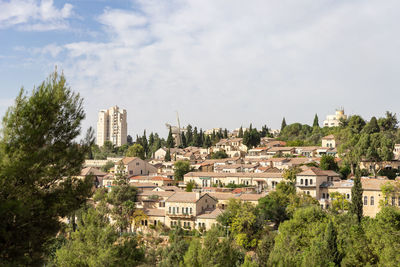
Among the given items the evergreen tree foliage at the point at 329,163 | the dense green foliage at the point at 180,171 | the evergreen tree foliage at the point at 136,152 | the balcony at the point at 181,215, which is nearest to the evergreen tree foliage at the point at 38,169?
the balcony at the point at 181,215

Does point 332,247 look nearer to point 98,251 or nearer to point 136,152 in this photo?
point 98,251

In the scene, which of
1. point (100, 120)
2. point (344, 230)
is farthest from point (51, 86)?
point (100, 120)

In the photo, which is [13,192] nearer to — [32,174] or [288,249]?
[32,174]

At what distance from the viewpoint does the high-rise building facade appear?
474 feet

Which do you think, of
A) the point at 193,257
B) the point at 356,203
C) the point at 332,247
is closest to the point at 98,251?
the point at 193,257

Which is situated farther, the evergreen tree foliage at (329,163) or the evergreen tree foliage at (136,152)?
the evergreen tree foliage at (136,152)

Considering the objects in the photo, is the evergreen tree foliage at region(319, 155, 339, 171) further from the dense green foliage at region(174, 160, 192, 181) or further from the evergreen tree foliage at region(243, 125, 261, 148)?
the evergreen tree foliage at region(243, 125, 261, 148)

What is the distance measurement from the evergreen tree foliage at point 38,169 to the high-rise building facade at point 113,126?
133 meters

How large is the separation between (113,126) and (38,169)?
448 ft

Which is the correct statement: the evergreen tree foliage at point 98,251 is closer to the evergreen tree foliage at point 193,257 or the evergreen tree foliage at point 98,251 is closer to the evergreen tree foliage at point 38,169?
the evergreen tree foliage at point 193,257

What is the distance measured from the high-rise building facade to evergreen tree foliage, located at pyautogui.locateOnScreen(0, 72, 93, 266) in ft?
438

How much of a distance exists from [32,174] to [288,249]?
79.7 ft

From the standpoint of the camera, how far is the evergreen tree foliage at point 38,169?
10.7 m

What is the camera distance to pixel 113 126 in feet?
477
